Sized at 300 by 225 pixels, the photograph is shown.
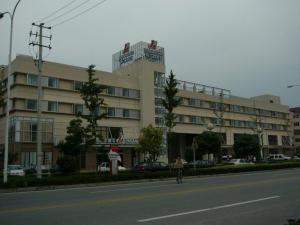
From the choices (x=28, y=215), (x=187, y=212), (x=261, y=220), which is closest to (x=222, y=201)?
(x=187, y=212)

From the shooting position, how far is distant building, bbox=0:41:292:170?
51.8m

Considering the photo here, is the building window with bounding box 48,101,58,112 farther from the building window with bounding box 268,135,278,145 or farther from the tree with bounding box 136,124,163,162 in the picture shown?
the building window with bounding box 268,135,278,145

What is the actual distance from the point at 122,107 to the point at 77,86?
29.3 ft

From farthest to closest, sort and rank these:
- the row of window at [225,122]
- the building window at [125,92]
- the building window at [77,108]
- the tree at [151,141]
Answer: the row of window at [225,122] < the building window at [125,92] < the building window at [77,108] < the tree at [151,141]

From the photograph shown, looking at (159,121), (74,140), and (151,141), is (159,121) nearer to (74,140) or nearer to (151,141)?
(151,141)

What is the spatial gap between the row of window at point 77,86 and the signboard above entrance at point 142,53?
8565mm

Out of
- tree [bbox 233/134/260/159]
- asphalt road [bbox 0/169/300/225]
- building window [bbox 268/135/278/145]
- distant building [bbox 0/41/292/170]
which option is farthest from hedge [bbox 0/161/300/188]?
building window [bbox 268/135/278/145]

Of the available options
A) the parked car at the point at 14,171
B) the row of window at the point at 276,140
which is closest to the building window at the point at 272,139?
the row of window at the point at 276,140

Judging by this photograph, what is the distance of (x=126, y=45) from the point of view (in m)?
76.8

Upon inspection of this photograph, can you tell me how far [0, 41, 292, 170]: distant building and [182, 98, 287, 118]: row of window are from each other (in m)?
0.21

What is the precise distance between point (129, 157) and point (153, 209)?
51412mm

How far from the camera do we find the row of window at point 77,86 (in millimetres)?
53019

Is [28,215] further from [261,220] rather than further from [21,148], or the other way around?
[21,148]

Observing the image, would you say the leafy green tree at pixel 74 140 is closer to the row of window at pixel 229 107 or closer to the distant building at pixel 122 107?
the distant building at pixel 122 107
